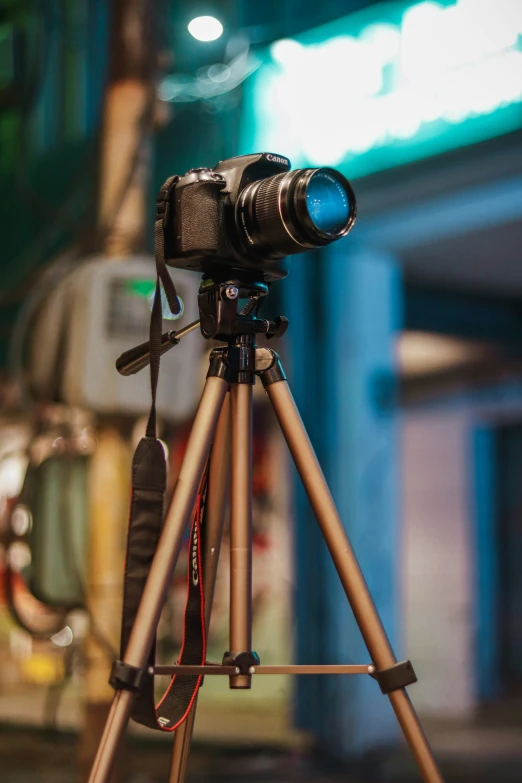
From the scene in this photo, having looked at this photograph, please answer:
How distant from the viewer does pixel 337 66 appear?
10.0ft

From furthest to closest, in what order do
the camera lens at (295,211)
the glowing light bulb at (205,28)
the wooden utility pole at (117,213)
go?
1. the glowing light bulb at (205,28)
2. the wooden utility pole at (117,213)
3. the camera lens at (295,211)

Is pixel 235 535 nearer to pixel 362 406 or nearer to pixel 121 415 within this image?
pixel 121 415

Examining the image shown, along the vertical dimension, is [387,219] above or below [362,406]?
above

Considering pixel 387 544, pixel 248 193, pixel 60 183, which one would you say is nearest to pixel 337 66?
pixel 60 183

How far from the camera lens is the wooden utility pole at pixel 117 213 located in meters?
2.61

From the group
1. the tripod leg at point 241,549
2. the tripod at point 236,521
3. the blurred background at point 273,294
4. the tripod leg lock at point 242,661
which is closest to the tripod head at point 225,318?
the tripod at point 236,521

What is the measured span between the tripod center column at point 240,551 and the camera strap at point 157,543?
0.05m

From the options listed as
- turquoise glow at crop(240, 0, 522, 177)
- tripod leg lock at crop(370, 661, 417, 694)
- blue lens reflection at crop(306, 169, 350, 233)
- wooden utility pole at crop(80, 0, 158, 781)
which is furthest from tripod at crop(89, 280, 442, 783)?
turquoise glow at crop(240, 0, 522, 177)

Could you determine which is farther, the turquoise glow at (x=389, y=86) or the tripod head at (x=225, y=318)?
the turquoise glow at (x=389, y=86)

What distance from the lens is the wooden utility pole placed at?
261 cm

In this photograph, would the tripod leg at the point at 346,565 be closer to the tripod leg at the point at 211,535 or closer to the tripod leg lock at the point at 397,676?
the tripod leg lock at the point at 397,676

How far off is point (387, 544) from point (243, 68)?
1.59m

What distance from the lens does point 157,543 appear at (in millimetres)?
1406

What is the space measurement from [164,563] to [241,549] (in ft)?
0.37
